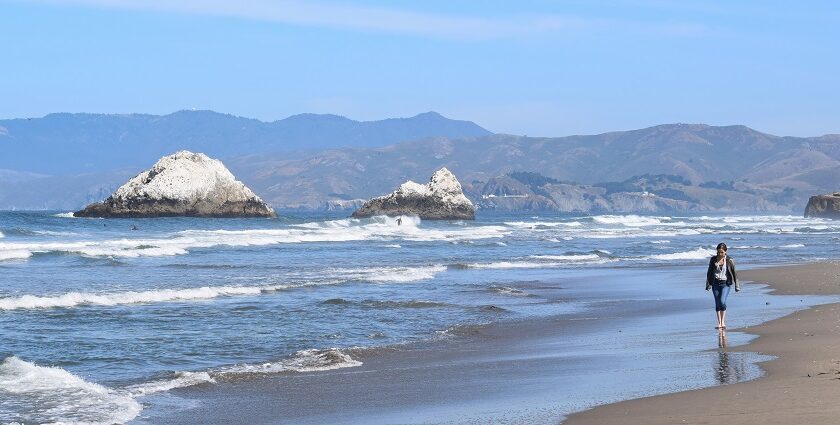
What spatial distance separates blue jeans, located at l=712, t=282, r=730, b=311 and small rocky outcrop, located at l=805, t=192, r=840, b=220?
14398 centimetres

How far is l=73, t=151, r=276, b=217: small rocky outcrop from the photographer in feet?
302

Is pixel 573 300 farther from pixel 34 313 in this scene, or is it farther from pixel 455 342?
pixel 34 313

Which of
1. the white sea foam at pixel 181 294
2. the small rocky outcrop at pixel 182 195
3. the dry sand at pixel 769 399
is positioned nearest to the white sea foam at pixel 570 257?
the white sea foam at pixel 181 294

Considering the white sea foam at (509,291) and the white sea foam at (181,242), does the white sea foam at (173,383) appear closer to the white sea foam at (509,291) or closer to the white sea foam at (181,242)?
the white sea foam at (509,291)

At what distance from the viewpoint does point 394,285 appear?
27.6 meters

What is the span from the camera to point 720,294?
17297mm

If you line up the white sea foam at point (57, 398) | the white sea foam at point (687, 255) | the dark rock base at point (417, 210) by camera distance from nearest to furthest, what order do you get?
the white sea foam at point (57, 398) → the white sea foam at point (687, 255) → the dark rock base at point (417, 210)

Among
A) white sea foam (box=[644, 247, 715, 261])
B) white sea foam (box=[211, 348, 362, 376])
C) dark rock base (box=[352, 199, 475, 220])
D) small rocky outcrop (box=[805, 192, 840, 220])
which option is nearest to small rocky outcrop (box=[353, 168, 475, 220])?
dark rock base (box=[352, 199, 475, 220])

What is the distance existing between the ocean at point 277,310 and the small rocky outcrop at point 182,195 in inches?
1816

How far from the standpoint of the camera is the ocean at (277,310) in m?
12.8

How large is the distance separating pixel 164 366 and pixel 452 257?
93.9 feet

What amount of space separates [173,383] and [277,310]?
7.86 meters

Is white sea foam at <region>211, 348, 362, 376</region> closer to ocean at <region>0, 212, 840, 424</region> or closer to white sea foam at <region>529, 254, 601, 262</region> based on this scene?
ocean at <region>0, 212, 840, 424</region>

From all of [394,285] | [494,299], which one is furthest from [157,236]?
[494,299]
